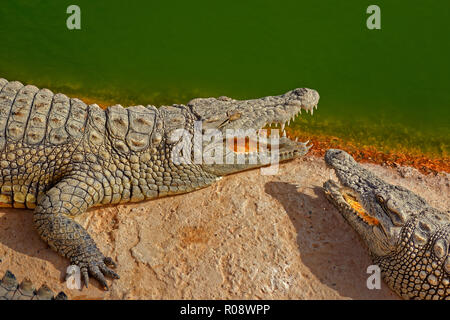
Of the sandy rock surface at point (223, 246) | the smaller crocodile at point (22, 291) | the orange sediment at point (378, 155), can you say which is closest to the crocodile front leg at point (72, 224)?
the sandy rock surface at point (223, 246)

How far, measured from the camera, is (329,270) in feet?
14.9

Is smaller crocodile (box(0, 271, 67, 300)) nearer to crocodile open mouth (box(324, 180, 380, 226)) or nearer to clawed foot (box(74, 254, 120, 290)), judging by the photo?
clawed foot (box(74, 254, 120, 290))

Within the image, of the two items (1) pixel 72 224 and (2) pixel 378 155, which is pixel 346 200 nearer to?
(2) pixel 378 155

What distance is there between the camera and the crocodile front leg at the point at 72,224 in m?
4.41

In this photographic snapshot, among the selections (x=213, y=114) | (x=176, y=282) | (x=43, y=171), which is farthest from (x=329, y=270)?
(x=43, y=171)

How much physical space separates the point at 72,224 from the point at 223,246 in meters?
1.40

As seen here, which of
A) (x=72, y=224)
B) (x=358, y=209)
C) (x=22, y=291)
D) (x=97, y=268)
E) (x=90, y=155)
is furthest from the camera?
(x=358, y=209)

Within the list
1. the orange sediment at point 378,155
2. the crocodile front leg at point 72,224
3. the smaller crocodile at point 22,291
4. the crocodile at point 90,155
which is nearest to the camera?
the smaller crocodile at point 22,291

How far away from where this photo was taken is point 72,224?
15.2ft

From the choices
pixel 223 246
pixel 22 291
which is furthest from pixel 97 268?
pixel 223 246

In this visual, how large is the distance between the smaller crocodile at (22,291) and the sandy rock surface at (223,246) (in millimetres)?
313

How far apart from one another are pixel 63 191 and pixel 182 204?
45.6 inches

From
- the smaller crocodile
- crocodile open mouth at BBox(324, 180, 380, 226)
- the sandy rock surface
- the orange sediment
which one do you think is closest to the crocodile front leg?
the sandy rock surface

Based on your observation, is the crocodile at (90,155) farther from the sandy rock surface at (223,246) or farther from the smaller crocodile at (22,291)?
the smaller crocodile at (22,291)
